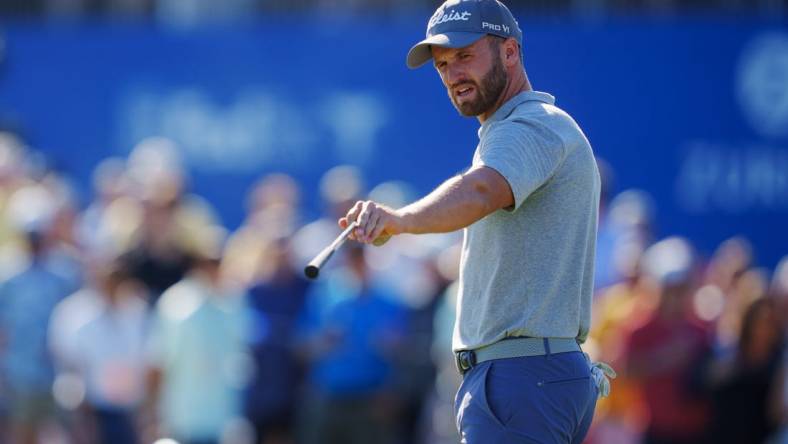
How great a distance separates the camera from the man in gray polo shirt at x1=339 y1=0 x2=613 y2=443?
5.11 metres

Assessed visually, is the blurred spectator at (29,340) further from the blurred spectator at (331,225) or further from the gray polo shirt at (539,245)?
the gray polo shirt at (539,245)

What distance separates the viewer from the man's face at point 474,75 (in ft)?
17.3

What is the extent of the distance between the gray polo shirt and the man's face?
98mm

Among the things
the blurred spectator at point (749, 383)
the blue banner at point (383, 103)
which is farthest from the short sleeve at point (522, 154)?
the blue banner at point (383, 103)

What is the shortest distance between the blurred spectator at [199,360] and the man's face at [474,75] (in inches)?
243

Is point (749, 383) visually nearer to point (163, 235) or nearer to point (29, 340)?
point (163, 235)

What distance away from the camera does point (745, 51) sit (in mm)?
14461

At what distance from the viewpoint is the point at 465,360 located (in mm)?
5355

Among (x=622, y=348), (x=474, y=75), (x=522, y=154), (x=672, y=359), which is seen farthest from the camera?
(x=672, y=359)

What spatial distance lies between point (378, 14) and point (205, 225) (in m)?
3.64

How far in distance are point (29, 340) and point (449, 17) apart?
7297 millimetres

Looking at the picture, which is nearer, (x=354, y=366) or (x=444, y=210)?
(x=444, y=210)

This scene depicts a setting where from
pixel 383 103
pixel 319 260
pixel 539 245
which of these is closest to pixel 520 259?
pixel 539 245

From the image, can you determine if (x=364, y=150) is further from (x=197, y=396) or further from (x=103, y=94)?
(x=197, y=396)
